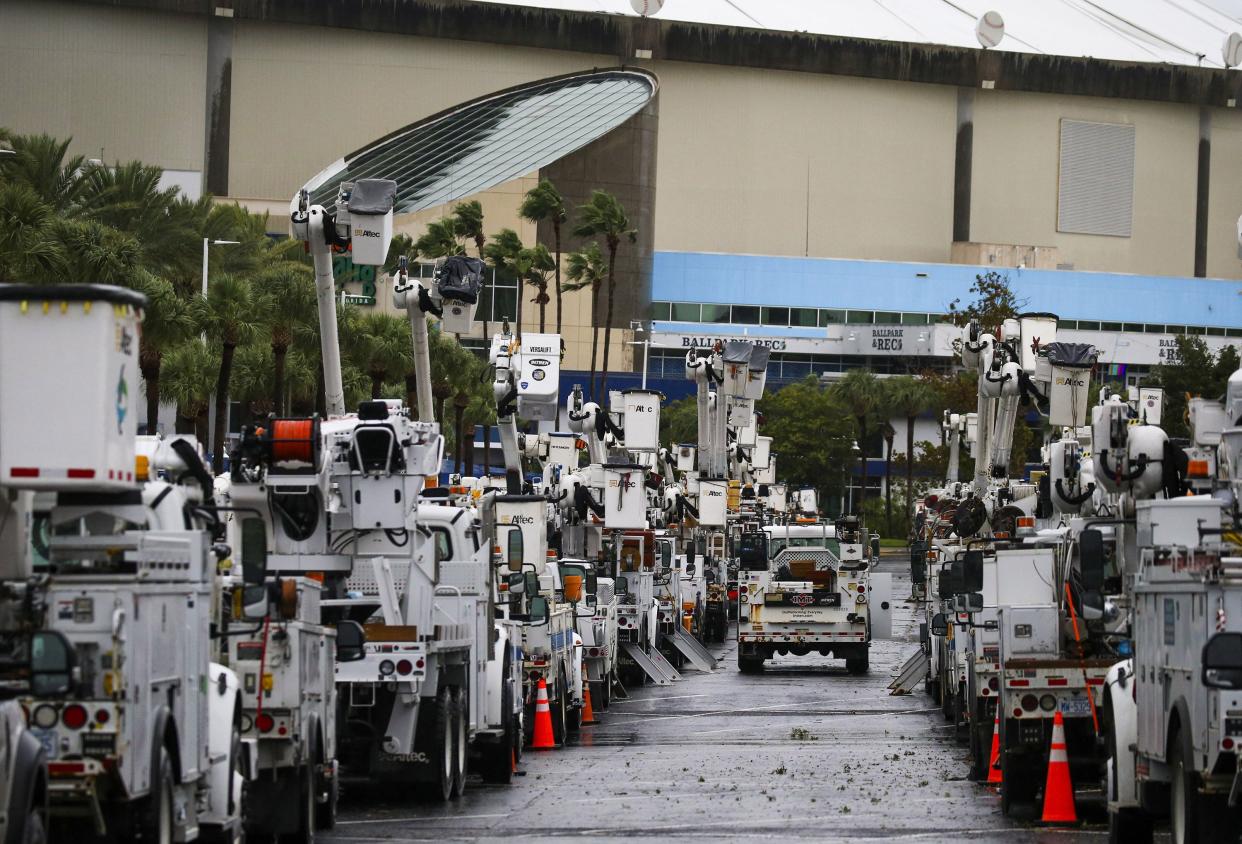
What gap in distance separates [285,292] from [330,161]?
75.8m

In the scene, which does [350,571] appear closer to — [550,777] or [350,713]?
[350,713]

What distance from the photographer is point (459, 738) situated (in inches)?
803

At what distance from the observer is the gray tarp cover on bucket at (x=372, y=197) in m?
23.7

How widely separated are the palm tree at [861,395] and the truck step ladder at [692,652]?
66.5 metres

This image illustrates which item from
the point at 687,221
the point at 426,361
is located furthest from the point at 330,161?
the point at 426,361

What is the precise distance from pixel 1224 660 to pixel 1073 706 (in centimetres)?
630

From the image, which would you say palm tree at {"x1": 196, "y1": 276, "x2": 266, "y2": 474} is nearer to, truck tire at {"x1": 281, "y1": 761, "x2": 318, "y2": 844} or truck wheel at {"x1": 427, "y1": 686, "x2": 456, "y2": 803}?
truck wheel at {"x1": 427, "y1": 686, "x2": 456, "y2": 803}

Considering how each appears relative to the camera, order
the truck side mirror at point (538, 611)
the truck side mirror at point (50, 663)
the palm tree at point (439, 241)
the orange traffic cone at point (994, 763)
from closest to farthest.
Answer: the truck side mirror at point (50, 663), the orange traffic cone at point (994, 763), the truck side mirror at point (538, 611), the palm tree at point (439, 241)

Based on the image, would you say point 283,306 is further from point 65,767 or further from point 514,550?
point 65,767

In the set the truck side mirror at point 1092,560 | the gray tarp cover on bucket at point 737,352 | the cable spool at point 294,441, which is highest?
the gray tarp cover on bucket at point 737,352

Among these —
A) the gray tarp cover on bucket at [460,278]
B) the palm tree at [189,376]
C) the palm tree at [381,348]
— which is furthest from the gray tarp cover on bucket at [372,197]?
the palm tree at [381,348]

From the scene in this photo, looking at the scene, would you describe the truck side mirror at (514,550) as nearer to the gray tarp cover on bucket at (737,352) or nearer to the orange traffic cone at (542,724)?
the orange traffic cone at (542,724)

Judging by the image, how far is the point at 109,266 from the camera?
39469mm

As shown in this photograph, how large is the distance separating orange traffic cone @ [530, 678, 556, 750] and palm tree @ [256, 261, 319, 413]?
2512 cm
